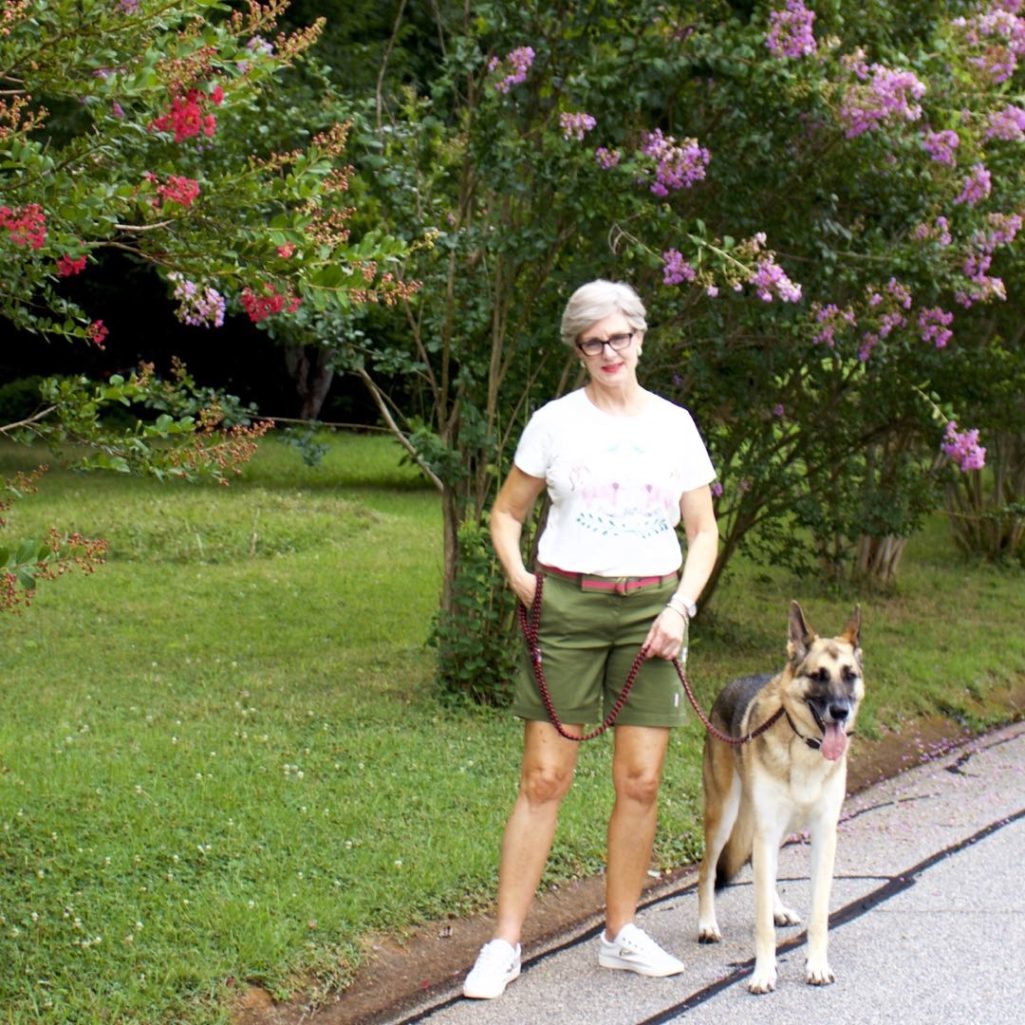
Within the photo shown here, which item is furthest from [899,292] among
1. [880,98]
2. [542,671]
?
[542,671]

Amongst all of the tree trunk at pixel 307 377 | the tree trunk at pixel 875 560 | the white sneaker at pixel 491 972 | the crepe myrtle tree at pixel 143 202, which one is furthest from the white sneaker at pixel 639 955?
the tree trunk at pixel 307 377

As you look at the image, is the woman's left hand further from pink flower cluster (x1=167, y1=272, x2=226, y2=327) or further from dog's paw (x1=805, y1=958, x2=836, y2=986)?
pink flower cluster (x1=167, y1=272, x2=226, y2=327)

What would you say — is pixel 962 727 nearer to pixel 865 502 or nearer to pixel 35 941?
pixel 865 502

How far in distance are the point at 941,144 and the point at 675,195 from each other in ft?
5.06

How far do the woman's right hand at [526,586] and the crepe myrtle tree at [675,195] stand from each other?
3.10 metres

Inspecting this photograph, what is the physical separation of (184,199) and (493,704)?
5256 millimetres

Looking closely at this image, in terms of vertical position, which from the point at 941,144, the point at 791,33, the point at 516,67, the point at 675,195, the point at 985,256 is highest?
the point at 791,33

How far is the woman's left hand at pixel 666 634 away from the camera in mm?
5344

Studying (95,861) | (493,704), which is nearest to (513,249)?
(493,704)

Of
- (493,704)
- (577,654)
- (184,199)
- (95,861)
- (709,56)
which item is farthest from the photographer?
(493,704)

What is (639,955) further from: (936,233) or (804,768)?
(936,233)

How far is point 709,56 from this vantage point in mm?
8516

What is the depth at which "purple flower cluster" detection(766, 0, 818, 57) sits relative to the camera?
8.41 m

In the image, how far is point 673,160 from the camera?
27.6 feet
